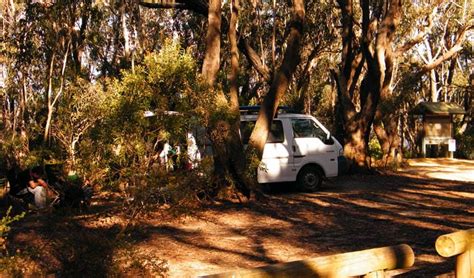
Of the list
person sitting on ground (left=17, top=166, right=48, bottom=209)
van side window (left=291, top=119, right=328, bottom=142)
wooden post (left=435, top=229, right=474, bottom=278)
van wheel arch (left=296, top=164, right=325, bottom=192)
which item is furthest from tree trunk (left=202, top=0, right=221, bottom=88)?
wooden post (left=435, top=229, right=474, bottom=278)

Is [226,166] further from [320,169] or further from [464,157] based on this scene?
[464,157]

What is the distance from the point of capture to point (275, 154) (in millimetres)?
12867

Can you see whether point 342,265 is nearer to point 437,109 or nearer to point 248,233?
point 248,233

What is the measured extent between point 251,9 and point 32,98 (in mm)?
9428

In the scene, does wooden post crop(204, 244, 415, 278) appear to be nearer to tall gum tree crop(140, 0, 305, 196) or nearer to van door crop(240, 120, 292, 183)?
tall gum tree crop(140, 0, 305, 196)

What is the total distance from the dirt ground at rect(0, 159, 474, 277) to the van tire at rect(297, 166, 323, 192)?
0.31 metres

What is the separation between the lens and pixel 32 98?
18.2m

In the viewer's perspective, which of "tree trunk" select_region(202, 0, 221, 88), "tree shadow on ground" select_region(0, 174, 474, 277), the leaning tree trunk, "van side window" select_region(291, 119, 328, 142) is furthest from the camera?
"van side window" select_region(291, 119, 328, 142)

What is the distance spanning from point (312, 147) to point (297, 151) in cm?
43

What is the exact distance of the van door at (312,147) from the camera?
43.0ft

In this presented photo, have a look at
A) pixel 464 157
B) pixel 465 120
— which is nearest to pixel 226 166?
pixel 464 157

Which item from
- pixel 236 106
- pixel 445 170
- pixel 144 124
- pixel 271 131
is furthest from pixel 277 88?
pixel 445 170

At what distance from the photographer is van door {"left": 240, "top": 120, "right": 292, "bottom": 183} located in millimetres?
12836

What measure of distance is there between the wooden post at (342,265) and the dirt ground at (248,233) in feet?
6.42
